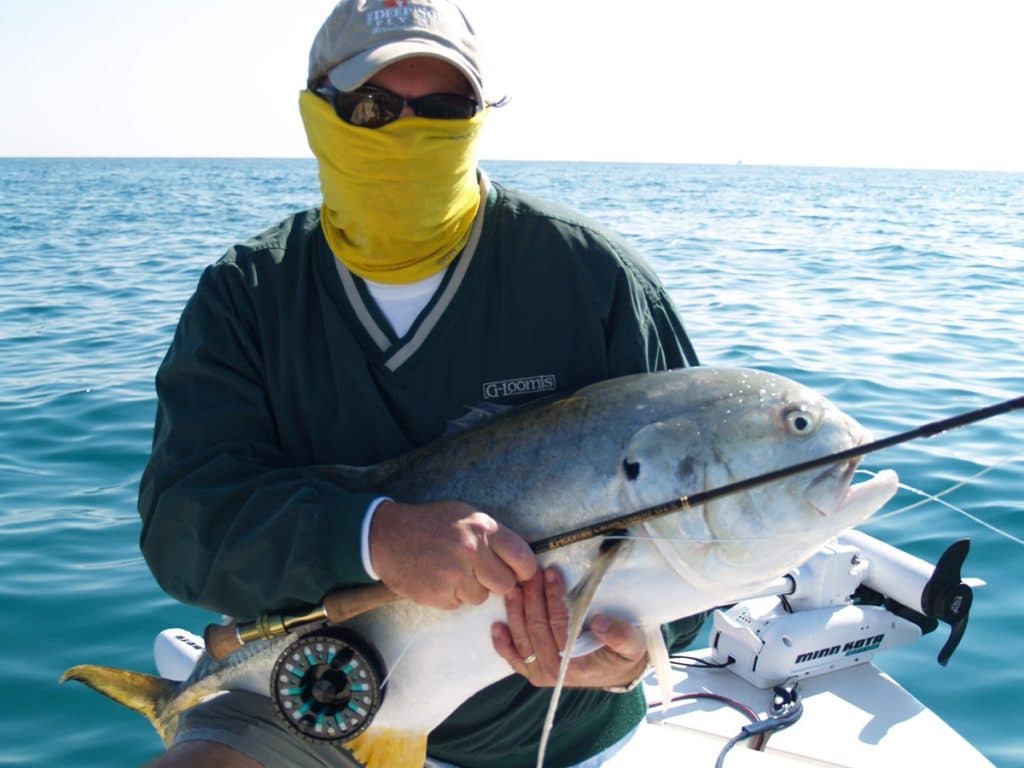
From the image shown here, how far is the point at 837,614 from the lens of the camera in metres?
4.04

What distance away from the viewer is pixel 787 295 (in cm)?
1406

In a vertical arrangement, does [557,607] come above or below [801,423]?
below

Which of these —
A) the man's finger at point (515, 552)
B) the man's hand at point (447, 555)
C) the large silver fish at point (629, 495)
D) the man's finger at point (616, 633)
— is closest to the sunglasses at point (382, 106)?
the large silver fish at point (629, 495)

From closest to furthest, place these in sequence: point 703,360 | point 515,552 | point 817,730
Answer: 1. point 515,552
2. point 817,730
3. point 703,360

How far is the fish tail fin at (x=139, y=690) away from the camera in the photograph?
2.87m

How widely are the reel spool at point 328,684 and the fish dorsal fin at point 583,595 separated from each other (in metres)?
0.52

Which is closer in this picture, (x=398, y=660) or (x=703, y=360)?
(x=398, y=660)

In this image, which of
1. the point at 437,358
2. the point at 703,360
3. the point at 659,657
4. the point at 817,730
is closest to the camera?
the point at 659,657

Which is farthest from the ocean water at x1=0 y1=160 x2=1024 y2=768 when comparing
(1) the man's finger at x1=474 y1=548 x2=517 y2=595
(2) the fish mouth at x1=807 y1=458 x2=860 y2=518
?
(1) the man's finger at x1=474 y1=548 x2=517 y2=595

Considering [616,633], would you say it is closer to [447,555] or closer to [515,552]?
[515,552]

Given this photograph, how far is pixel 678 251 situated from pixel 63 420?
46.1 feet

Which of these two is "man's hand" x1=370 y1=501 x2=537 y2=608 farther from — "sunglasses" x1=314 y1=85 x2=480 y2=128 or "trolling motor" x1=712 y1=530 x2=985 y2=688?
"trolling motor" x1=712 y1=530 x2=985 y2=688

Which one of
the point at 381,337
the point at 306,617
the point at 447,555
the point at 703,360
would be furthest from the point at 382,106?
the point at 703,360

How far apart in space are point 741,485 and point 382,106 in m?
1.45
